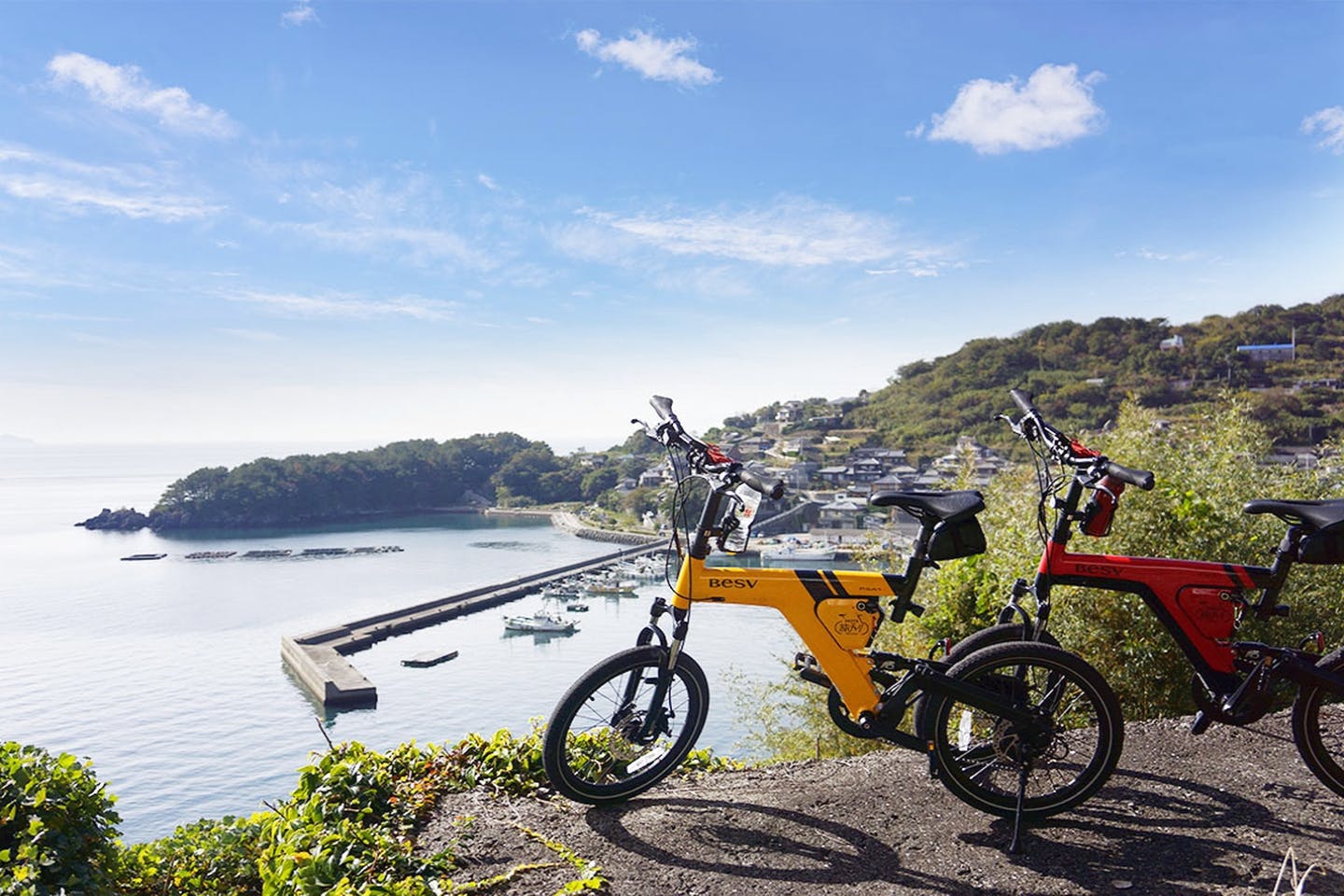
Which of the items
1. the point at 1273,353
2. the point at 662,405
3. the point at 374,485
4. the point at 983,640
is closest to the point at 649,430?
the point at 662,405

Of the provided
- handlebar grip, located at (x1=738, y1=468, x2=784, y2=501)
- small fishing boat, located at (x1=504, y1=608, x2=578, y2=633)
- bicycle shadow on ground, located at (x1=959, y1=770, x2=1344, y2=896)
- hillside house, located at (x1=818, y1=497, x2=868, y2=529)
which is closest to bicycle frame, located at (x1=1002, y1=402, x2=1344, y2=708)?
bicycle shadow on ground, located at (x1=959, y1=770, x2=1344, y2=896)

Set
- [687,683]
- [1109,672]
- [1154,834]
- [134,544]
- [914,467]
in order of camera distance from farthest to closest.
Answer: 1. [134,544]
2. [914,467]
3. [1109,672]
4. [687,683]
5. [1154,834]

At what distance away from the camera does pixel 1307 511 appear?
3.15 m

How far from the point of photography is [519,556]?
61656 mm

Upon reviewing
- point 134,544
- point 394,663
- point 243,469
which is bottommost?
point 394,663

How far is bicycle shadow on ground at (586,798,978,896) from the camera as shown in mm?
2818

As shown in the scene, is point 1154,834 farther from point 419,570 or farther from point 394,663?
point 419,570

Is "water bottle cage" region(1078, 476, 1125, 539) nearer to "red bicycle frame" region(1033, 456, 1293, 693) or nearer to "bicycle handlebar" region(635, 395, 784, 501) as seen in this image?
"red bicycle frame" region(1033, 456, 1293, 693)

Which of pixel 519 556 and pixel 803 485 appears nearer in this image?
pixel 803 485

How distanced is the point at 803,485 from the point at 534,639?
47.9 ft

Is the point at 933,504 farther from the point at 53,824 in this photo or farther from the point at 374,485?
the point at 374,485

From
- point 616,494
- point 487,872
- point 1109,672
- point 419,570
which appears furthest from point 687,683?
point 616,494

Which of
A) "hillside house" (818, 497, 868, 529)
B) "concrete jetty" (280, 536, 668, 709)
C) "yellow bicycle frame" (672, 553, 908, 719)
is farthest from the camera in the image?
"concrete jetty" (280, 536, 668, 709)

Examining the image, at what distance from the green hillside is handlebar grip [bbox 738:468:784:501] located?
755 cm
